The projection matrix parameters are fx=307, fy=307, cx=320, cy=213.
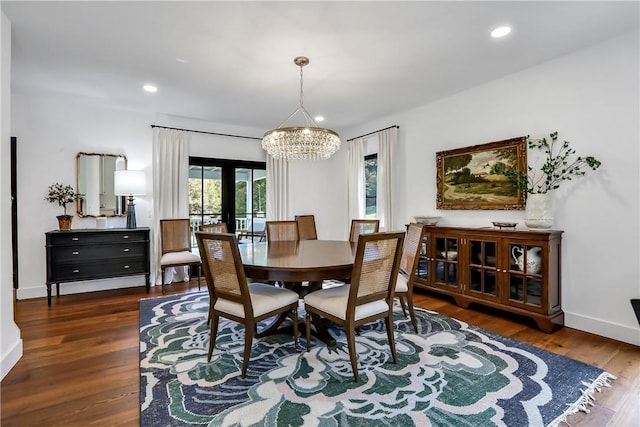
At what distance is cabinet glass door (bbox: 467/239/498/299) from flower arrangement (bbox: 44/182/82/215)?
197 inches

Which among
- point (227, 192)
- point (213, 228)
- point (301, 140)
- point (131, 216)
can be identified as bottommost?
point (213, 228)

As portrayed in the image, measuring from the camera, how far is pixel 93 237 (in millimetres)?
3816

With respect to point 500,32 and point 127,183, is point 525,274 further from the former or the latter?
point 127,183

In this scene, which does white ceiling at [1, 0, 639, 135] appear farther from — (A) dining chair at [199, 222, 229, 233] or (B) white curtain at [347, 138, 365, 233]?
(A) dining chair at [199, 222, 229, 233]

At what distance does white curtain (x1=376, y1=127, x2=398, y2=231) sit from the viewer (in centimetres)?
466

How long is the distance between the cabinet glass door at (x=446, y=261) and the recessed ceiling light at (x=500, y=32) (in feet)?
6.66

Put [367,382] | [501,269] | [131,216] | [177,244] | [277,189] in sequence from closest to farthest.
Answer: [367,382], [501,269], [131,216], [177,244], [277,189]

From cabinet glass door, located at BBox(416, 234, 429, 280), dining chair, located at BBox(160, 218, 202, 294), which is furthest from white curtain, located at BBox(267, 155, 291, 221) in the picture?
cabinet glass door, located at BBox(416, 234, 429, 280)

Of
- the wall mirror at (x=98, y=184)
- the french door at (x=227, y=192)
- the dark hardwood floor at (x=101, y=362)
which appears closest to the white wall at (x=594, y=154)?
the dark hardwood floor at (x=101, y=362)

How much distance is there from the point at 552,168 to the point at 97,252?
17.1 ft

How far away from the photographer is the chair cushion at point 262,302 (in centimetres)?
212

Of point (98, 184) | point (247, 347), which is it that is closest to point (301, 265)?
point (247, 347)

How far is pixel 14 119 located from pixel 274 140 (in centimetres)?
337

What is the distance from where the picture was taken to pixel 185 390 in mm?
1891
